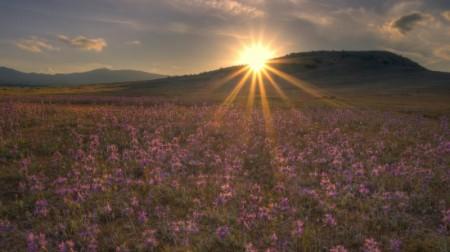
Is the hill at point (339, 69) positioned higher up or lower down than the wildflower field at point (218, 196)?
higher up

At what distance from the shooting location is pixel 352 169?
9695 millimetres

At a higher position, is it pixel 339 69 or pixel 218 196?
pixel 339 69

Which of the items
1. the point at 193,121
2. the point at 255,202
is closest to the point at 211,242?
the point at 255,202

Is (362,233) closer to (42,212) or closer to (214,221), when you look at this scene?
(214,221)

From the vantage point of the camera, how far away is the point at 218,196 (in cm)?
776

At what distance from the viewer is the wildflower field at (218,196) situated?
20.1 feet

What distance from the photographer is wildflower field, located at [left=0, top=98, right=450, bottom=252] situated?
6.12 meters

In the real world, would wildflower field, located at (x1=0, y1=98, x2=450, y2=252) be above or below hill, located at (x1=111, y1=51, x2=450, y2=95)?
below

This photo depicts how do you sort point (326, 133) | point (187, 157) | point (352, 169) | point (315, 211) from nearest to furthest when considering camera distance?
1. point (315, 211)
2. point (352, 169)
3. point (187, 157)
4. point (326, 133)

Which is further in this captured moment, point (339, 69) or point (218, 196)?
point (339, 69)

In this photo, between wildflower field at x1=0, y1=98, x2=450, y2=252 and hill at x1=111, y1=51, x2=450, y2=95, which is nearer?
wildflower field at x1=0, y1=98, x2=450, y2=252

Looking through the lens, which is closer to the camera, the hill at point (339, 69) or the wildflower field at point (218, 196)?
the wildflower field at point (218, 196)

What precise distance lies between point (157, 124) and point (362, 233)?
12748mm

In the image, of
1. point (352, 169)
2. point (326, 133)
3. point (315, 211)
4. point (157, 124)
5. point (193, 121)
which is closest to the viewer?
point (315, 211)
